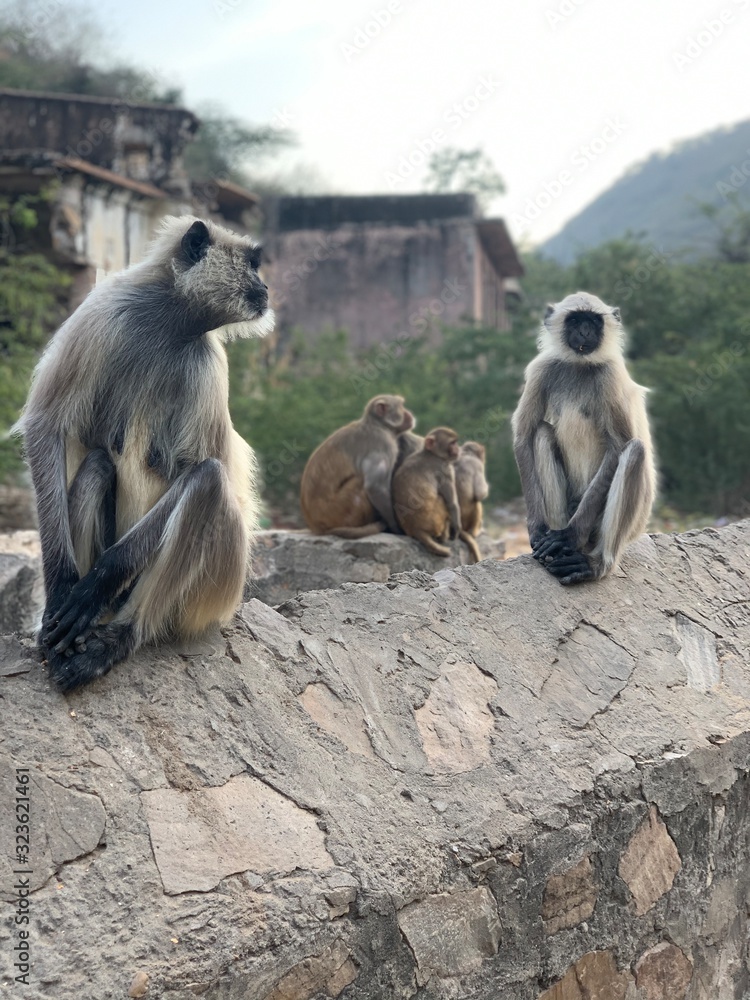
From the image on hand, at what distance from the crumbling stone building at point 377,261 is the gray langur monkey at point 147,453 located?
39.9ft

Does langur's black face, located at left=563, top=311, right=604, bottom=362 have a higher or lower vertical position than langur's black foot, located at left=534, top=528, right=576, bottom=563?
higher

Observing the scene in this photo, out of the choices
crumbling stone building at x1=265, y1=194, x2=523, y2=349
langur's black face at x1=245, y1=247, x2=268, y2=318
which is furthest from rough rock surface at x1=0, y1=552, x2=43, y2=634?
crumbling stone building at x1=265, y1=194, x2=523, y2=349

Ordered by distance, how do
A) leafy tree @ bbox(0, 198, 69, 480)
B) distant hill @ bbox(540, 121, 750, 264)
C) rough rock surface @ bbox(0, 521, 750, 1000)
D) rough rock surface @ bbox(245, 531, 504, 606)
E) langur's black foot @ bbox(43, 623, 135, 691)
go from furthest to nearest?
distant hill @ bbox(540, 121, 750, 264) → leafy tree @ bbox(0, 198, 69, 480) → rough rock surface @ bbox(245, 531, 504, 606) → langur's black foot @ bbox(43, 623, 135, 691) → rough rock surface @ bbox(0, 521, 750, 1000)

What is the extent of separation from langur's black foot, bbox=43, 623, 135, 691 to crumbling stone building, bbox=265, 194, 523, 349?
12.8m

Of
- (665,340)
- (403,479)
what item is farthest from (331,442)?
(665,340)

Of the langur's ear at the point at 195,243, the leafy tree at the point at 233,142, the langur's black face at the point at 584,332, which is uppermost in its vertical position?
the leafy tree at the point at 233,142

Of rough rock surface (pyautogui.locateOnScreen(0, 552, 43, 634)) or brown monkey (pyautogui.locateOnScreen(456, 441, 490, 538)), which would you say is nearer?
rough rock surface (pyautogui.locateOnScreen(0, 552, 43, 634))

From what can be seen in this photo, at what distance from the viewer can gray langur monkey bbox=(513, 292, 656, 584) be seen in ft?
13.0

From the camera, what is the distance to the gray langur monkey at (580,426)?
3977mm

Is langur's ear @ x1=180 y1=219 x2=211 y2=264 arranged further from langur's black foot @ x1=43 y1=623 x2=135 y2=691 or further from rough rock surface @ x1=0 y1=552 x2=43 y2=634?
rough rock surface @ x1=0 y1=552 x2=43 y2=634

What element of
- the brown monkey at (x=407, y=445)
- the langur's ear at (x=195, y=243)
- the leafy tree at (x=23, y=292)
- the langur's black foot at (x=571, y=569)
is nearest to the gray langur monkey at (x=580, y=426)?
the langur's black foot at (x=571, y=569)

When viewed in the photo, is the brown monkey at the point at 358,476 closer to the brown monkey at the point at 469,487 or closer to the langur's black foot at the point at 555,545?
the brown monkey at the point at 469,487

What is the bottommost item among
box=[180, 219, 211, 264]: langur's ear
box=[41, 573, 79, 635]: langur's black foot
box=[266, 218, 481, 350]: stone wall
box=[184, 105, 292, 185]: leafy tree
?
box=[41, 573, 79, 635]: langur's black foot

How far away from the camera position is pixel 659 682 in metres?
3.15
